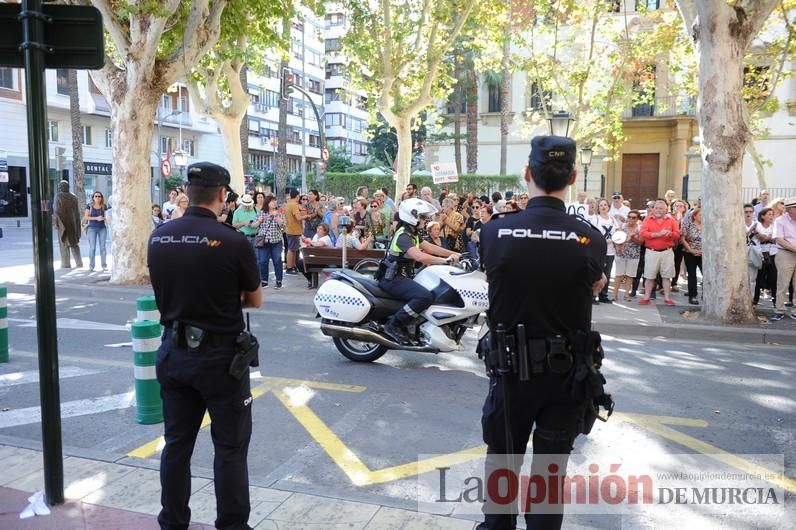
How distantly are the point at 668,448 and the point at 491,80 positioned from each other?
34095 millimetres

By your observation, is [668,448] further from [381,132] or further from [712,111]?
[381,132]

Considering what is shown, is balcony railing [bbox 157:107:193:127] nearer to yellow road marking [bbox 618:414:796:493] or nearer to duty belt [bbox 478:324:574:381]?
yellow road marking [bbox 618:414:796:493]

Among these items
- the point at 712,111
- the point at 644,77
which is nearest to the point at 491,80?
the point at 644,77

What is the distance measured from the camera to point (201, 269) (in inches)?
125

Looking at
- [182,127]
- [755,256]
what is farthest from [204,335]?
[182,127]

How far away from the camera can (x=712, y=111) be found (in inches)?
387

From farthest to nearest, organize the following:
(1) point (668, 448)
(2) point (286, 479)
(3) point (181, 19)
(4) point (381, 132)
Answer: (4) point (381, 132) → (3) point (181, 19) → (1) point (668, 448) → (2) point (286, 479)

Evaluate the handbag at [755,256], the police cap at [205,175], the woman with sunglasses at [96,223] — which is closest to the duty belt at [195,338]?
the police cap at [205,175]

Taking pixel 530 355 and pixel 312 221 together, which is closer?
pixel 530 355

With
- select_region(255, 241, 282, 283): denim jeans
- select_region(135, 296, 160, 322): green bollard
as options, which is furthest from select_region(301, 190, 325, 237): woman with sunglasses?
select_region(135, 296, 160, 322): green bollard

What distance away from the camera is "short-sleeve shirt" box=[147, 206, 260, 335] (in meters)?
3.18

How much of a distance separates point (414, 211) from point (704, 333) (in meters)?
5.12

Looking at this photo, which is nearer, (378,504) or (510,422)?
(510,422)

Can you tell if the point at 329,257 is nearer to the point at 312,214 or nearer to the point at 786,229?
the point at 312,214
